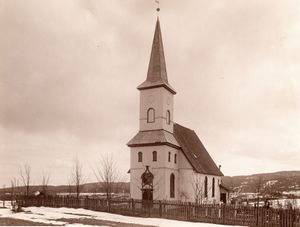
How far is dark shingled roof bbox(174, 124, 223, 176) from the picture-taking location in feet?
127

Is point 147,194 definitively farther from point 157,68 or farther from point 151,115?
point 157,68

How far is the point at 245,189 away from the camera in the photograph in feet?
367

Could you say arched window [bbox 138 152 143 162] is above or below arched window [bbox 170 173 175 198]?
above

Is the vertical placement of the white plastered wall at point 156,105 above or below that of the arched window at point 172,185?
above

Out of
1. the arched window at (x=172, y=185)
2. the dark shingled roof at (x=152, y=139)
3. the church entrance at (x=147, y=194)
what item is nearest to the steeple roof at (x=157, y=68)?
the dark shingled roof at (x=152, y=139)

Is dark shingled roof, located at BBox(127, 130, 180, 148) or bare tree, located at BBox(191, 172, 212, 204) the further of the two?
bare tree, located at BBox(191, 172, 212, 204)

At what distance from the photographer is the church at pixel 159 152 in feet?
113

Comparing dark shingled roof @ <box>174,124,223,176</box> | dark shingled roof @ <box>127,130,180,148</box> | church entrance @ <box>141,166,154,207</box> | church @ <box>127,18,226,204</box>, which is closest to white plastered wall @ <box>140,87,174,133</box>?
church @ <box>127,18,226,204</box>

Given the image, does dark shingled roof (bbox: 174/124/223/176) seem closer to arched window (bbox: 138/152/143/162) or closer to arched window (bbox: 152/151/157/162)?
arched window (bbox: 152/151/157/162)

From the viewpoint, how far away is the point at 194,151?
140 feet

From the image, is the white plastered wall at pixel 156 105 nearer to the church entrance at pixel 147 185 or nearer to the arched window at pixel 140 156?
the arched window at pixel 140 156

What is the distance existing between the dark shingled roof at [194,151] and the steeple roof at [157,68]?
606 cm

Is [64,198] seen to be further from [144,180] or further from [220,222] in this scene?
[220,222]

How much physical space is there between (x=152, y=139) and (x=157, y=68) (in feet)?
25.8
